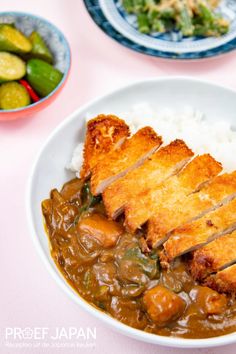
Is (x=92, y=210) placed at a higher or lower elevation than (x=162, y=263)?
higher

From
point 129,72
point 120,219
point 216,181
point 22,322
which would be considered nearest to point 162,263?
point 120,219

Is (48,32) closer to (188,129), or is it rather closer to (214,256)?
(188,129)

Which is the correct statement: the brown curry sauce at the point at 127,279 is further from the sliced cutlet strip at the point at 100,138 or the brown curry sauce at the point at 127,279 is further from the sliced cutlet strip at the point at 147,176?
the sliced cutlet strip at the point at 100,138

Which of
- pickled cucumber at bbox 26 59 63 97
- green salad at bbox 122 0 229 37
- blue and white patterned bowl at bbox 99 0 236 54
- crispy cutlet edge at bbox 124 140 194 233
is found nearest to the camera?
crispy cutlet edge at bbox 124 140 194 233

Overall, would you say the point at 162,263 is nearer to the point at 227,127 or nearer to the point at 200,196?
the point at 200,196

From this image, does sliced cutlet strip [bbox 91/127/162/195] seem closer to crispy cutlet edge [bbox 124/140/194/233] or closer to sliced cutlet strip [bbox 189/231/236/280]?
crispy cutlet edge [bbox 124/140/194/233]

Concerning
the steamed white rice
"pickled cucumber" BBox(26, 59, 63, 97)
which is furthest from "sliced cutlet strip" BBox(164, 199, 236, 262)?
"pickled cucumber" BBox(26, 59, 63, 97)
